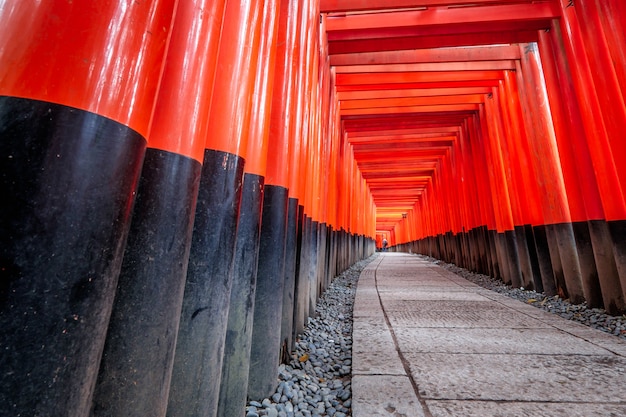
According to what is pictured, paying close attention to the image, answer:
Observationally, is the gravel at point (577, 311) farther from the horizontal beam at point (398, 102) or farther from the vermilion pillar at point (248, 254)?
the horizontal beam at point (398, 102)

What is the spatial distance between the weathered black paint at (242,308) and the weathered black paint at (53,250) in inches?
29.5

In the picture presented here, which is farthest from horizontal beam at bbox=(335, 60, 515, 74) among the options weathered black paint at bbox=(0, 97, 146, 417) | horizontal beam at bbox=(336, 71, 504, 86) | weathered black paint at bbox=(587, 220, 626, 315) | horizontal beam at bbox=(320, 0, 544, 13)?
weathered black paint at bbox=(0, 97, 146, 417)

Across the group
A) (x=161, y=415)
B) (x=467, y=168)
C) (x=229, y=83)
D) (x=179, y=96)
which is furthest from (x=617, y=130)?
(x=467, y=168)

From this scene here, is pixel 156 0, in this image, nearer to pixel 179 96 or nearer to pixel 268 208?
pixel 179 96

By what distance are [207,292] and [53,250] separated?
23.1 inches

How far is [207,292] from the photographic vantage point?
1.10 metres

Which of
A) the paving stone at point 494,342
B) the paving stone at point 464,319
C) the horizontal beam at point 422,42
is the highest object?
the horizontal beam at point 422,42

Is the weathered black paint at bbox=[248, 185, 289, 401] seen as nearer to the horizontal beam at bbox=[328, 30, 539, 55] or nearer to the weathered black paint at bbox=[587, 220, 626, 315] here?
the weathered black paint at bbox=[587, 220, 626, 315]

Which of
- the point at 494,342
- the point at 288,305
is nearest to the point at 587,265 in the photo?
the point at 494,342

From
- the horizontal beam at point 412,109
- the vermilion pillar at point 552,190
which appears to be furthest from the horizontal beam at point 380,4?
the horizontal beam at point 412,109

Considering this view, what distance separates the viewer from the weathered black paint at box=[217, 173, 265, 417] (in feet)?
4.29

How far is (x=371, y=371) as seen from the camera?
1.74 m

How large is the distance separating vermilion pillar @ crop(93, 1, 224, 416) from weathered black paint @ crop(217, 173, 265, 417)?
1.58 ft

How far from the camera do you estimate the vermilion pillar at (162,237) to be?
81cm
